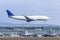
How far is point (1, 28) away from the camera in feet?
414

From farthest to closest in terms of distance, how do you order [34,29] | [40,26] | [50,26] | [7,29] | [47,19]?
[50,26] < [40,26] < [34,29] < [7,29] < [47,19]

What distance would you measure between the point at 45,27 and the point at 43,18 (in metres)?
45.9

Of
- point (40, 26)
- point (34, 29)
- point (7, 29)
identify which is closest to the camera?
point (7, 29)

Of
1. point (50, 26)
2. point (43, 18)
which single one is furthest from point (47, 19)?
point (50, 26)

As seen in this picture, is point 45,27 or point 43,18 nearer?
point 43,18

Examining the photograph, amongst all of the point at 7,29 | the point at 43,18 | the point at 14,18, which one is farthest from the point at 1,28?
the point at 43,18

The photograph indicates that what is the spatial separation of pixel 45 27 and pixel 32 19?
4403 centimetres

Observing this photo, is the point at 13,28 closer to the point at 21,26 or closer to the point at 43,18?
the point at 21,26

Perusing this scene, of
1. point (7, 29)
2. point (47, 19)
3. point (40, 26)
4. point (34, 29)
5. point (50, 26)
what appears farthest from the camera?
point (50, 26)

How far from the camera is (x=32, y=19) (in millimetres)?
101125

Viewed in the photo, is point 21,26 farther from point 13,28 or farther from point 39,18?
point 39,18

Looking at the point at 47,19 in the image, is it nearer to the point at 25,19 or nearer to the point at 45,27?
the point at 25,19

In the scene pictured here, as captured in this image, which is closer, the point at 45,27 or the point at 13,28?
the point at 13,28

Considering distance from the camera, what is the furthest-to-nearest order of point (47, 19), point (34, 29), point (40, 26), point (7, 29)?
point (40, 26), point (34, 29), point (7, 29), point (47, 19)
